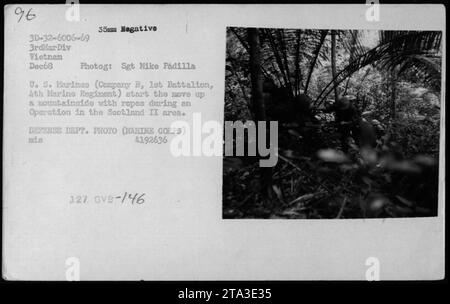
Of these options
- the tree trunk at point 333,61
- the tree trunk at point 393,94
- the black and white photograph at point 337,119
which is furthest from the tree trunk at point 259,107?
the tree trunk at point 393,94

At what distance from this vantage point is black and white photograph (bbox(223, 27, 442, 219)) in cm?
113

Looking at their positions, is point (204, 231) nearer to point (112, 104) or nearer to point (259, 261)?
point (259, 261)

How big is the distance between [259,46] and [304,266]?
52 centimetres

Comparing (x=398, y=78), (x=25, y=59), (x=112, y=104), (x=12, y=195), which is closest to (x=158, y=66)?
(x=112, y=104)

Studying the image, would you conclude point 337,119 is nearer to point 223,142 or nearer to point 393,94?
point 393,94

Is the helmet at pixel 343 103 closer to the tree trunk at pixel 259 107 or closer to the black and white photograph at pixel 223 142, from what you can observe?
the black and white photograph at pixel 223 142

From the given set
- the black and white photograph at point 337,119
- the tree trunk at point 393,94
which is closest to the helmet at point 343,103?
the black and white photograph at point 337,119

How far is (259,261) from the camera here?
44.8 inches

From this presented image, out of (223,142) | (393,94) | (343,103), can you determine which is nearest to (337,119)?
(343,103)

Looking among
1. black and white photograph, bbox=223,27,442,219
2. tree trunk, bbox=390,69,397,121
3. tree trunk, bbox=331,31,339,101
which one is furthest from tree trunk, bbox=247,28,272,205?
tree trunk, bbox=390,69,397,121

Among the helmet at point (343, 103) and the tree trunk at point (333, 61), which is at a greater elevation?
the tree trunk at point (333, 61)

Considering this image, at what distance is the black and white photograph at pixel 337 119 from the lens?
1.13m

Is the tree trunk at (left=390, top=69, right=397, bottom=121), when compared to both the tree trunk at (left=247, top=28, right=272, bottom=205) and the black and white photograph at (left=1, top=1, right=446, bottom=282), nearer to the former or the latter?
the black and white photograph at (left=1, top=1, right=446, bottom=282)

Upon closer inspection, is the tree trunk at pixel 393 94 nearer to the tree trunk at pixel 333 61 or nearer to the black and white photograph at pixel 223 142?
the black and white photograph at pixel 223 142
